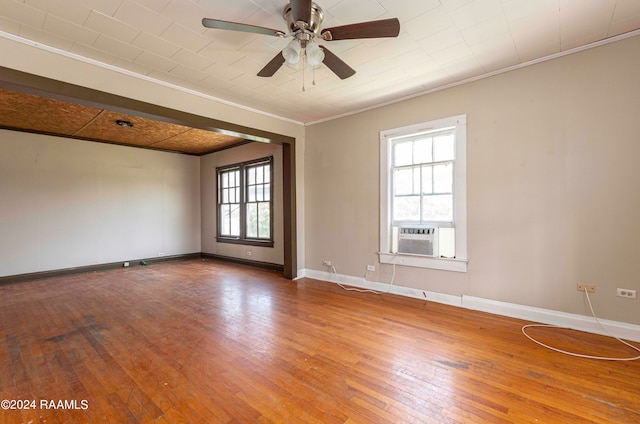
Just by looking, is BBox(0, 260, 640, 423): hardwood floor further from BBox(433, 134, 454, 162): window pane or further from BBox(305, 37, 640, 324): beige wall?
BBox(433, 134, 454, 162): window pane

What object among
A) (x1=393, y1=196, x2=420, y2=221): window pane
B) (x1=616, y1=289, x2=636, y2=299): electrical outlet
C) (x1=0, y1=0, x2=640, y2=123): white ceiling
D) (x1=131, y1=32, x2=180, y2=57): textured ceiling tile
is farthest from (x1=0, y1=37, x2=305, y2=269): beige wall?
(x1=616, y1=289, x2=636, y2=299): electrical outlet

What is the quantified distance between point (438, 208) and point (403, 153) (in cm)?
98

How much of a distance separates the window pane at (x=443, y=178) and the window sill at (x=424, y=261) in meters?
0.93

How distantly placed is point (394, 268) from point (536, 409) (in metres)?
2.52

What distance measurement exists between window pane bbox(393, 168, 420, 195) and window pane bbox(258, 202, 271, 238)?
3.05m

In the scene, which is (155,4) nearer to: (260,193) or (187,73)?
(187,73)

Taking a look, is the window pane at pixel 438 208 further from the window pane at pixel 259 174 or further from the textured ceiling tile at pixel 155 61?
the window pane at pixel 259 174

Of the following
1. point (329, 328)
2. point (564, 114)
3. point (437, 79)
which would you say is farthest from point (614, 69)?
point (329, 328)

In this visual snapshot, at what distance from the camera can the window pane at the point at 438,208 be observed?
3811 millimetres

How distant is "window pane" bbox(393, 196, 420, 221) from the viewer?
161 inches

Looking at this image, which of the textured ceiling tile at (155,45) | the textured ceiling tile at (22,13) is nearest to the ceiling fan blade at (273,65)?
the textured ceiling tile at (155,45)

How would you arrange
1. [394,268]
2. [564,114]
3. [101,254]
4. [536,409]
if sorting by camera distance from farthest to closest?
[101,254] < [394,268] < [564,114] < [536,409]

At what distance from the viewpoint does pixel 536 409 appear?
1797 millimetres

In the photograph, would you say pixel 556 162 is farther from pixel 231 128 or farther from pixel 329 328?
pixel 231 128
